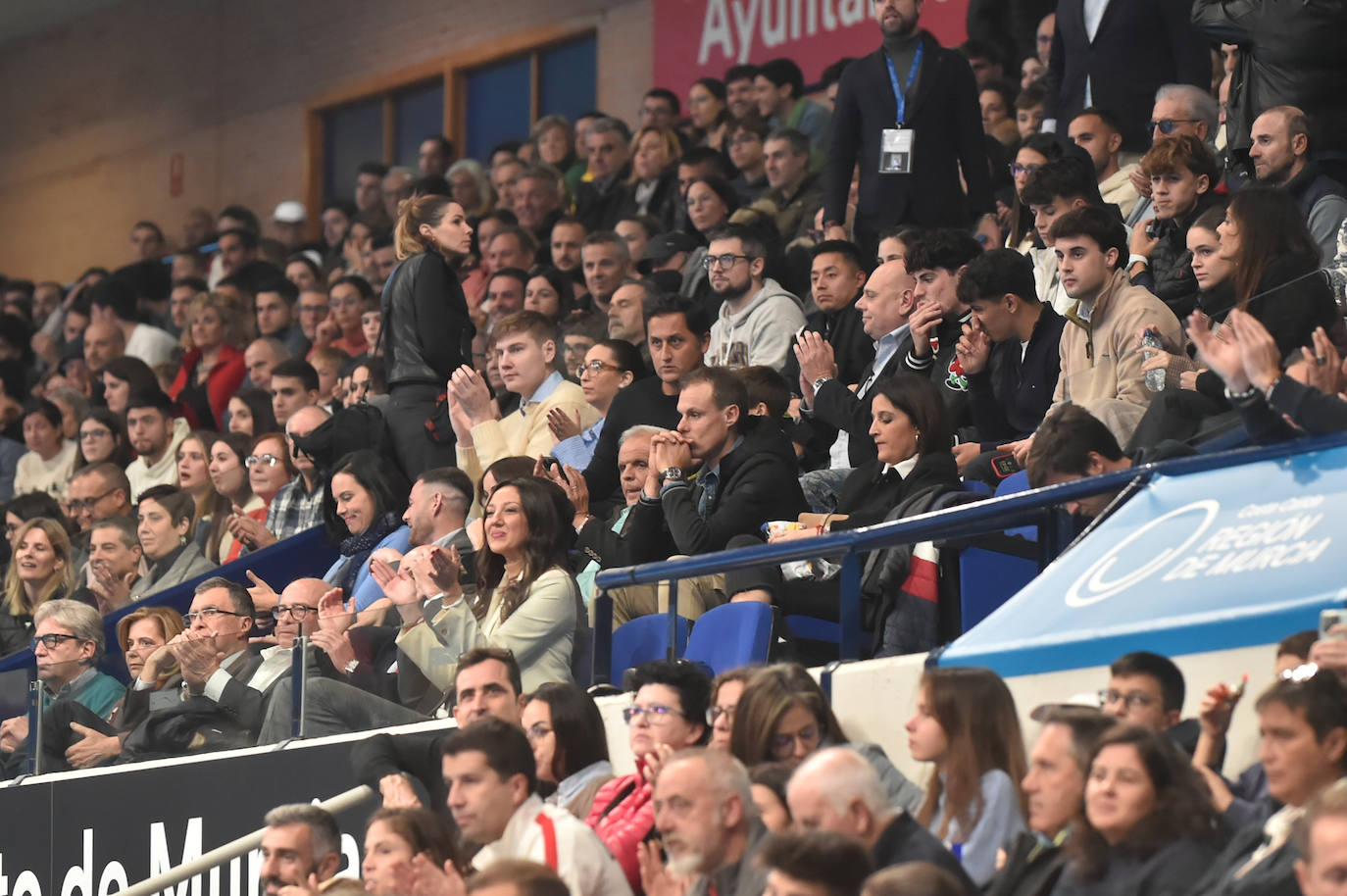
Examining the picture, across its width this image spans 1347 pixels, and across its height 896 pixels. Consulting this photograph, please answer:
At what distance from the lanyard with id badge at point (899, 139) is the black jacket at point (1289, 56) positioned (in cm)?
147

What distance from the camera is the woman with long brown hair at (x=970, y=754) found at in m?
4.44

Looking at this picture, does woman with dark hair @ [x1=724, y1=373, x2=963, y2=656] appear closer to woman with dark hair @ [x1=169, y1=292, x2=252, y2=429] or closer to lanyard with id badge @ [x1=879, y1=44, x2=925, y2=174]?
lanyard with id badge @ [x1=879, y1=44, x2=925, y2=174]

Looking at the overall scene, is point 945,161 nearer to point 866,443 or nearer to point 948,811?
point 866,443

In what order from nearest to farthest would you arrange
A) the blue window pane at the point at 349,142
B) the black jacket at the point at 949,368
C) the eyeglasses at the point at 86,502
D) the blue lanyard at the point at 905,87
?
the black jacket at the point at 949,368 < the blue lanyard at the point at 905,87 < the eyeglasses at the point at 86,502 < the blue window pane at the point at 349,142

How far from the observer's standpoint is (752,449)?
6.92 m

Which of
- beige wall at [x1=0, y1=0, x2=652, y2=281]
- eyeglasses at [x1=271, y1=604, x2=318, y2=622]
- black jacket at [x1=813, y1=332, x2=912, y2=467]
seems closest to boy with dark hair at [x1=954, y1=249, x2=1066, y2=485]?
black jacket at [x1=813, y1=332, x2=912, y2=467]

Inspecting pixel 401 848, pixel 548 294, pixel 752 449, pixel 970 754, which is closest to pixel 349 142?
pixel 548 294

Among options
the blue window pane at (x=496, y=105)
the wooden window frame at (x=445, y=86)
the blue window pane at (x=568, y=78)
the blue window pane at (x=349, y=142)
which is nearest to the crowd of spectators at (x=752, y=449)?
the blue window pane at (x=568, y=78)

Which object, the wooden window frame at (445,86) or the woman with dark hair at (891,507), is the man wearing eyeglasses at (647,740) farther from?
the wooden window frame at (445,86)

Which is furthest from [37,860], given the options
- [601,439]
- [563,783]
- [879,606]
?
[879,606]

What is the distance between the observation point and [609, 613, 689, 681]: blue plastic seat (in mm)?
6180

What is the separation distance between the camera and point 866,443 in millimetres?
7246

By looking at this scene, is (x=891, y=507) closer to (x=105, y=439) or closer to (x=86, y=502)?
(x=86, y=502)

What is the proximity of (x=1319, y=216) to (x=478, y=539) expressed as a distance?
10.2ft
